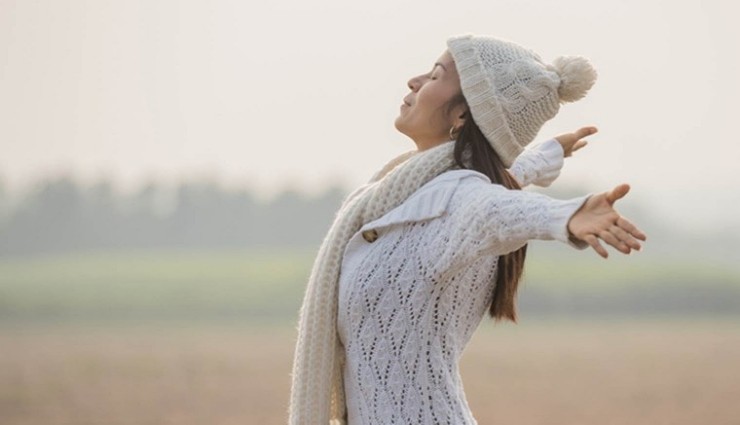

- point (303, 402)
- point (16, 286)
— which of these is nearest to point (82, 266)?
point (16, 286)

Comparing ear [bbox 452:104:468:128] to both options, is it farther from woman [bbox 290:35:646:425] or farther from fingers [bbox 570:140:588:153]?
fingers [bbox 570:140:588:153]

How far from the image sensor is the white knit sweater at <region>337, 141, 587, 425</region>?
1.84 meters

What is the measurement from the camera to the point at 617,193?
57.3 inches

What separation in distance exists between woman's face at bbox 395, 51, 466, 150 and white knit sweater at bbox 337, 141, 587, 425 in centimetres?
12

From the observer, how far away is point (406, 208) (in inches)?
74.4

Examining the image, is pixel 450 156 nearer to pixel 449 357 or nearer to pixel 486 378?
pixel 449 357

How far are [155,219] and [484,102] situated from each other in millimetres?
11121

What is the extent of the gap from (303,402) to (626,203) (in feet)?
33.6

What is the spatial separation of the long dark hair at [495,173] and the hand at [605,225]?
0.44 m

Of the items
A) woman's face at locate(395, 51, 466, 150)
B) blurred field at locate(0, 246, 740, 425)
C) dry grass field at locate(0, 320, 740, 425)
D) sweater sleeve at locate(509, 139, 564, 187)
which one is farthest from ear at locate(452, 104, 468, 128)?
blurred field at locate(0, 246, 740, 425)

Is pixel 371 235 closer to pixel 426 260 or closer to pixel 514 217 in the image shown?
pixel 426 260

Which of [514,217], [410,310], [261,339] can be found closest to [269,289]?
[261,339]

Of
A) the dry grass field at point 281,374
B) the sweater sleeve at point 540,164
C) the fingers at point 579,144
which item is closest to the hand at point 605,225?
the sweater sleeve at point 540,164

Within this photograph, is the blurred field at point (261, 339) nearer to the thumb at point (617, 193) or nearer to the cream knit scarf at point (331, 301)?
the cream knit scarf at point (331, 301)
